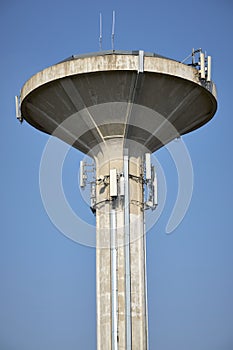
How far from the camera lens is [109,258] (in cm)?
2139

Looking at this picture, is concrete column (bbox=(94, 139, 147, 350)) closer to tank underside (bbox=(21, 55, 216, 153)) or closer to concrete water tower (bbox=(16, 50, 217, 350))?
concrete water tower (bbox=(16, 50, 217, 350))

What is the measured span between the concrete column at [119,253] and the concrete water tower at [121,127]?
3cm

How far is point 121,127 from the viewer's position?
21.8 m

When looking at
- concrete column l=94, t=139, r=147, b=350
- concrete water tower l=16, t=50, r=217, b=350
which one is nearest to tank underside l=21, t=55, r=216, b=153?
concrete water tower l=16, t=50, r=217, b=350

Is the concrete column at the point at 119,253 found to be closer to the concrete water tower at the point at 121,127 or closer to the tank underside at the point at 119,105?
the concrete water tower at the point at 121,127

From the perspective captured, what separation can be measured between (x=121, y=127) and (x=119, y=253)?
4044mm

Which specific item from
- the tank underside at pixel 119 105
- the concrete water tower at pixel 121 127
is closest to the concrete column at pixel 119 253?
the concrete water tower at pixel 121 127

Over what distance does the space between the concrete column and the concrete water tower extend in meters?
0.03

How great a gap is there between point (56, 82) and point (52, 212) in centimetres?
452

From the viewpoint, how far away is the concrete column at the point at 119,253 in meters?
20.9

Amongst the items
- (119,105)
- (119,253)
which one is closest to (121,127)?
(119,105)

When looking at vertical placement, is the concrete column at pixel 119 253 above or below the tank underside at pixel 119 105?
below

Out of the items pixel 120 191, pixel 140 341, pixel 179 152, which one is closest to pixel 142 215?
pixel 120 191

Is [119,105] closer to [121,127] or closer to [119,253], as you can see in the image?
[121,127]
